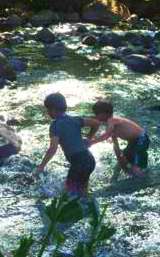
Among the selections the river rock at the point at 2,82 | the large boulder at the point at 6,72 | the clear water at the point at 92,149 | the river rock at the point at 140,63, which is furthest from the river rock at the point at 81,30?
the river rock at the point at 2,82

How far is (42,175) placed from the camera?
8500mm

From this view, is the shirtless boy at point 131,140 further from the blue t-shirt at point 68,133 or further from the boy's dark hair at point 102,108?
the blue t-shirt at point 68,133

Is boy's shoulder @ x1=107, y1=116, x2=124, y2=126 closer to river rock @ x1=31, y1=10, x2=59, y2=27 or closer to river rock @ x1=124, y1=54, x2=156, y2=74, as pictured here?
river rock @ x1=124, y1=54, x2=156, y2=74

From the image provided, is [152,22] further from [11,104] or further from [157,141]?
→ [157,141]

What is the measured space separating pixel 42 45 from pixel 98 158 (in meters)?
11.1

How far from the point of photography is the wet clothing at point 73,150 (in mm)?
6961

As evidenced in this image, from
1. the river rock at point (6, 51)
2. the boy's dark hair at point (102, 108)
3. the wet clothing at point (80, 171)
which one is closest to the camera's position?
the wet clothing at point (80, 171)

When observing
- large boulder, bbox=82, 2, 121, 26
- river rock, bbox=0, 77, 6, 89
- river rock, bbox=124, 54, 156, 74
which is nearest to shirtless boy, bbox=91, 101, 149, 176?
river rock, bbox=0, 77, 6, 89

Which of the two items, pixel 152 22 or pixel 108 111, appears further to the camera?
pixel 152 22

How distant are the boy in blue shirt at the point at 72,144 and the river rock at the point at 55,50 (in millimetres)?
10961

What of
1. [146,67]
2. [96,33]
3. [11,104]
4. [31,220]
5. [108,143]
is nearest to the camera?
[31,220]

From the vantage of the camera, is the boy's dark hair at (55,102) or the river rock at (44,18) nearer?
the boy's dark hair at (55,102)

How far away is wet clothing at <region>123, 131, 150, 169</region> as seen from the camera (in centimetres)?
837

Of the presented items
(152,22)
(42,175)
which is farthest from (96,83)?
(152,22)
